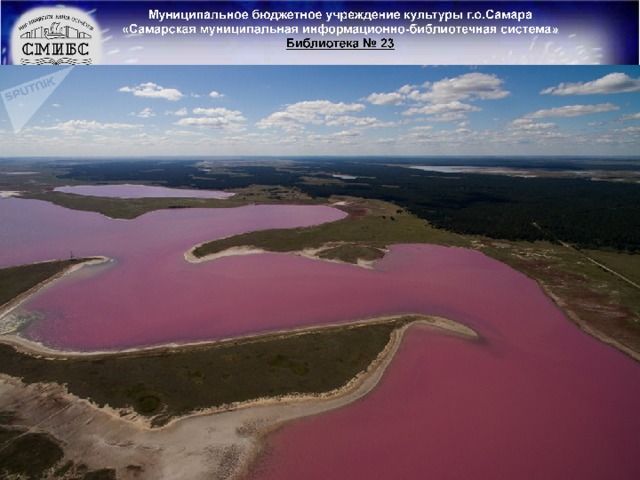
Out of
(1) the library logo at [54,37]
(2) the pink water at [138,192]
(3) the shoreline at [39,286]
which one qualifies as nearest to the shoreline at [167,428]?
(3) the shoreline at [39,286]

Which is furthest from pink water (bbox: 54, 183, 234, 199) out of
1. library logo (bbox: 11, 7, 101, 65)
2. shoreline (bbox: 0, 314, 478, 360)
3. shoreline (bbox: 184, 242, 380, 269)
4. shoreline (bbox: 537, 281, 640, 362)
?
library logo (bbox: 11, 7, 101, 65)

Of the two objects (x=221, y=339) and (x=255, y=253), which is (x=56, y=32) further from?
(x=255, y=253)

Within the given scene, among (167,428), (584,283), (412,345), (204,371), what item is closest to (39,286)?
(204,371)

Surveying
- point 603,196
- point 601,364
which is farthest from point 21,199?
point 603,196

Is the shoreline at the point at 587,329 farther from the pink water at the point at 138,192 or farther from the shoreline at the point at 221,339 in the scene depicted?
the pink water at the point at 138,192

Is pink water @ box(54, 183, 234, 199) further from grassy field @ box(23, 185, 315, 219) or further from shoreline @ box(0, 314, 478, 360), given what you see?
shoreline @ box(0, 314, 478, 360)

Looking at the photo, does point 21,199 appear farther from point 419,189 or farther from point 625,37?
point 625,37
